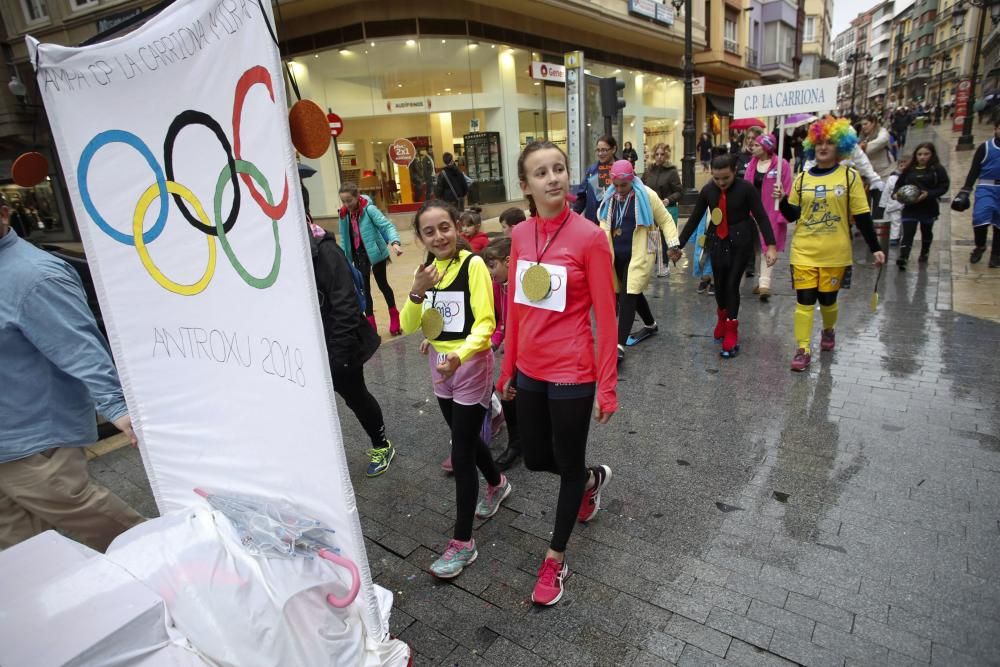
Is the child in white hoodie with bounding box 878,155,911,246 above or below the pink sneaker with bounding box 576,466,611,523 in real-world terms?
above

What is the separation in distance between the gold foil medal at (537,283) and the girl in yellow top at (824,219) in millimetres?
3369

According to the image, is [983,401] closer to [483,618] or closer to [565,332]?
[565,332]

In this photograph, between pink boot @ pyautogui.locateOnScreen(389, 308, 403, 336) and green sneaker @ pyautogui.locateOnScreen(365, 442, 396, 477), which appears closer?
green sneaker @ pyautogui.locateOnScreen(365, 442, 396, 477)

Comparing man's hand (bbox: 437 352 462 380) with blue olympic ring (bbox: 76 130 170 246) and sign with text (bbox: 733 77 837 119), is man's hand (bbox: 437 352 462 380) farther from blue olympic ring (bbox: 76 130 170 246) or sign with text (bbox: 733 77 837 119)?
sign with text (bbox: 733 77 837 119)

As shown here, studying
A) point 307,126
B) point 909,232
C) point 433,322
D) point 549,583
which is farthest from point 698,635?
point 909,232

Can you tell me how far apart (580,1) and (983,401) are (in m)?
17.1

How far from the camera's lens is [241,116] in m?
1.68

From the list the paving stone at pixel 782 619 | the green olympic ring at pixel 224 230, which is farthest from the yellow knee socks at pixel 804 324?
the green olympic ring at pixel 224 230

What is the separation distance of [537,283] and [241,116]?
1.29 metres

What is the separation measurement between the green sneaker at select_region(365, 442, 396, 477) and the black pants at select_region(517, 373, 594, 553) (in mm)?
1495

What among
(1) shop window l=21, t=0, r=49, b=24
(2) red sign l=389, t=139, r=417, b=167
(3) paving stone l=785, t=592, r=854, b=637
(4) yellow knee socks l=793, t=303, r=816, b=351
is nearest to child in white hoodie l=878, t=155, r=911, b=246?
(4) yellow knee socks l=793, t=303, r=816, b=351

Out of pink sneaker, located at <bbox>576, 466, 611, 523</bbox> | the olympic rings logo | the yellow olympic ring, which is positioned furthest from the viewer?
pink sneaker, located at <bbox>576, 466, 611, 523</bbox>

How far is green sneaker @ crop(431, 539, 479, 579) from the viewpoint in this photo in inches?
109

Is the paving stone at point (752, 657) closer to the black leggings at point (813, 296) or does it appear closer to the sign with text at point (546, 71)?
the black leggings at point (813, 296)
